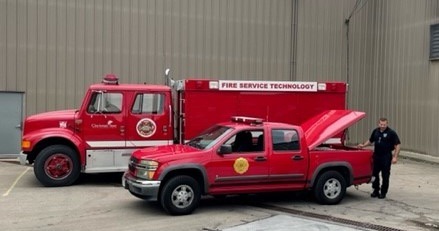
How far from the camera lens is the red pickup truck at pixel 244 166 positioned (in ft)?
28.1

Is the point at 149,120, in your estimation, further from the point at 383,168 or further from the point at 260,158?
the point at 383,168

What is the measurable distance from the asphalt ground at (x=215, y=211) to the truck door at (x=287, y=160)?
538mm

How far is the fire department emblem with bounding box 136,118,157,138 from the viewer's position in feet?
38.5

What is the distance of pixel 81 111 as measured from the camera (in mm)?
11547

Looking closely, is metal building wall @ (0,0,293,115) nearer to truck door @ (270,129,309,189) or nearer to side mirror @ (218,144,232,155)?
truck door @ (270,129,309,189)

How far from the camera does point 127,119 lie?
38.3 ft

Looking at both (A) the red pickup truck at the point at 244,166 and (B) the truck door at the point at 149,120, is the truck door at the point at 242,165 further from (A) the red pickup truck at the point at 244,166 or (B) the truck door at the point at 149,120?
(B) the truck door at the point at 149,120

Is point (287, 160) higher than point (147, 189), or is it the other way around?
point (287, 160)

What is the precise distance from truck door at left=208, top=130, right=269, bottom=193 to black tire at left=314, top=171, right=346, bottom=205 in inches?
46.8

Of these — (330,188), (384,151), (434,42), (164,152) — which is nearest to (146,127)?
(164,152)

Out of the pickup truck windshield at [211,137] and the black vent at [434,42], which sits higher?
the black vent at [434,42]

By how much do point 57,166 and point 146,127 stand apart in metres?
2.17

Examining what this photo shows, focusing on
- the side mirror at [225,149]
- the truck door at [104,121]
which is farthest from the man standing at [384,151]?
the truck door at [104,121]

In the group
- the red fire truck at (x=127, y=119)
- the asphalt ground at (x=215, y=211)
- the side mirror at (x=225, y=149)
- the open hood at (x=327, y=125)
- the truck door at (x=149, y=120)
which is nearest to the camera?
the asphalt ground at (x=215, y=211)
